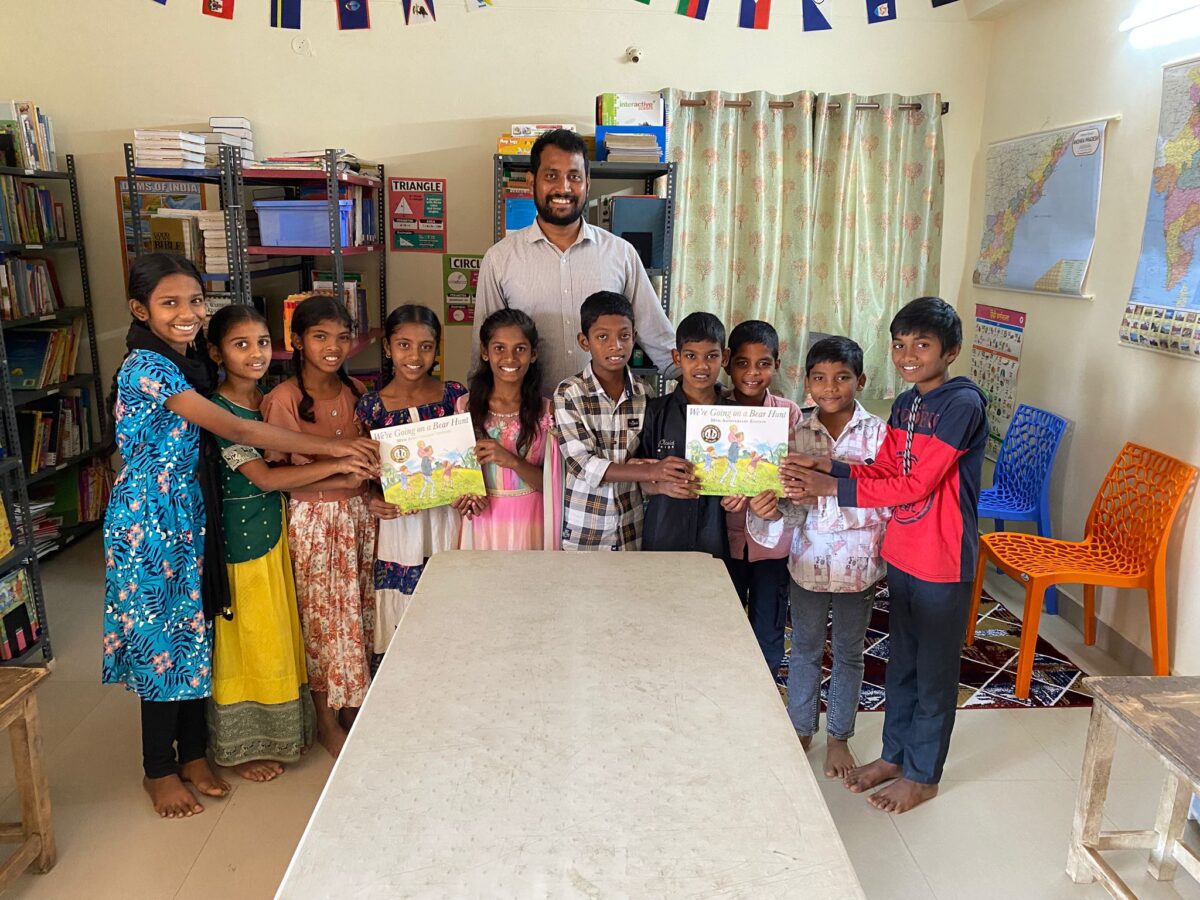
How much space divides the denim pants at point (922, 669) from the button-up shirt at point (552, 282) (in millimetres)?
1152

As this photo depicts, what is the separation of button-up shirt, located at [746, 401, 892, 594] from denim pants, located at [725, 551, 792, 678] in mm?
115

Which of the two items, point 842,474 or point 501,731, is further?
point 842,474

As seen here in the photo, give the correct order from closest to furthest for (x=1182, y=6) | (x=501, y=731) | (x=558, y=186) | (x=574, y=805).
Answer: (x=574, y=805) → (x=501, y=731) → (x=558, y=186) → (x=1182, y=6)

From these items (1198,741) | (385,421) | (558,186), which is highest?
(558,186)

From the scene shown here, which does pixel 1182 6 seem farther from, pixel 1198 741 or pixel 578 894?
pixel 578 894

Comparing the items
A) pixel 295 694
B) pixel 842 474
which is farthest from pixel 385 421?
pixel 842 474

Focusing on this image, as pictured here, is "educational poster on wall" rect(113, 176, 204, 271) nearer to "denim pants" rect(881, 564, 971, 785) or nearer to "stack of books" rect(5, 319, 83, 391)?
"stack of books" rect(5, 319, 83, 391)

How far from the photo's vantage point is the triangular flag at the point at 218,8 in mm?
3898

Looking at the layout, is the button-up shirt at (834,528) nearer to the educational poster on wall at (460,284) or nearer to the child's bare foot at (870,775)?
the child's bare foot at (870,775)

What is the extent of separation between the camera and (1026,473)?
361cm

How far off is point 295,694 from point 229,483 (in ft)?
1.99

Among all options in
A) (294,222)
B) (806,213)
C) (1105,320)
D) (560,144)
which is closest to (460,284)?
(294,222)

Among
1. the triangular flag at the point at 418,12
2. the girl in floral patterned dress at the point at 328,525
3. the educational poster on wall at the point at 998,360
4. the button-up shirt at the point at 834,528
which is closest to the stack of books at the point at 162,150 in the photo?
the triangular flag at the point at 418,12

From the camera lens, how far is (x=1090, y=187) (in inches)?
132
